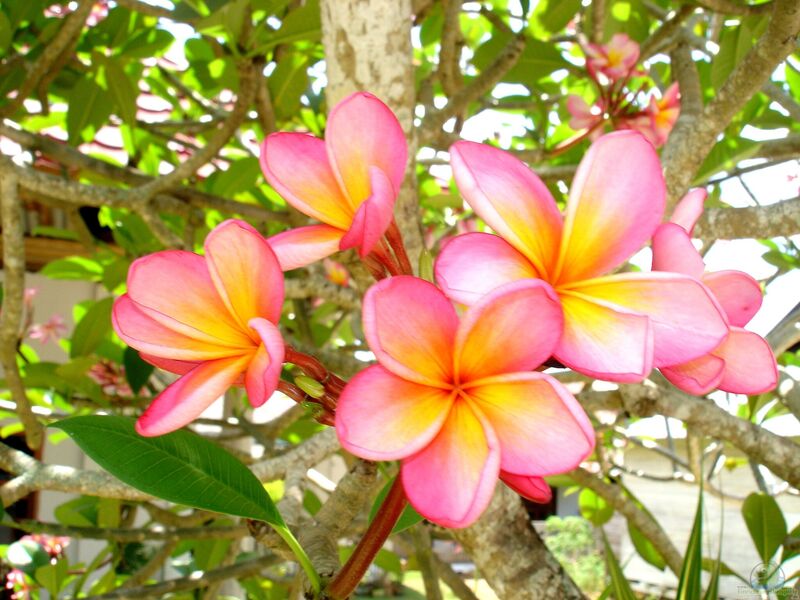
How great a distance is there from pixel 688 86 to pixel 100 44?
1.15m

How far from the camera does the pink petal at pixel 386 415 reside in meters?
0.32

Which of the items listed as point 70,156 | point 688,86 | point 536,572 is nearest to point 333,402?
point 536,572

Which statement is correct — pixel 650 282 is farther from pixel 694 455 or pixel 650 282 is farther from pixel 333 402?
pixel 694 455

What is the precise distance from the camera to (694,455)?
5.84 ft

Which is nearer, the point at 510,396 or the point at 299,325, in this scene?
the point at 510,396

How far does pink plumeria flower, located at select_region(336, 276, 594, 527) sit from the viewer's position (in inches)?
12.5

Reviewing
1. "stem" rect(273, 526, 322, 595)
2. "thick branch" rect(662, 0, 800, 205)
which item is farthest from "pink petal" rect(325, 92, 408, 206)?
"thick branch" rect(662, 0, 800, 205)

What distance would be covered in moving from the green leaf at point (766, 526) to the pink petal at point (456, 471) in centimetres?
126

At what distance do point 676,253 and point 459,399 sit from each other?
12 centimetres

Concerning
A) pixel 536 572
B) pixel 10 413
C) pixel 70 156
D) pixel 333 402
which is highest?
pixel 333 402

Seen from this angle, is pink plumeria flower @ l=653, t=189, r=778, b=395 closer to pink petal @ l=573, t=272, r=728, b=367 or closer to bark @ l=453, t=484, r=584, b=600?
pink petal @ l=573, t=272, r=728, b=367

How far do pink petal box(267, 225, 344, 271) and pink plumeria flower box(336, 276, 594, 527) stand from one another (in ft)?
0.28

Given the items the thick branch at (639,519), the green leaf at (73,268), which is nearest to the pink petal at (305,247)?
the thick branch at (639,519)

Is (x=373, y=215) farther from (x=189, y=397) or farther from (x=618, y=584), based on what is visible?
(x=618, y=584)
